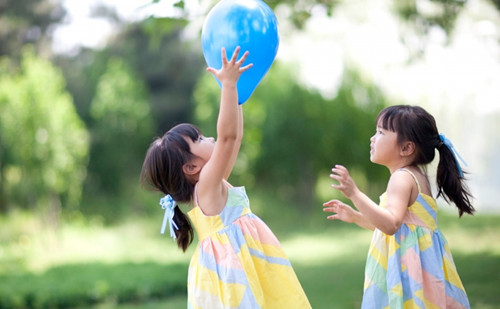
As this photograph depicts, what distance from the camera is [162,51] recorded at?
59.2 ft

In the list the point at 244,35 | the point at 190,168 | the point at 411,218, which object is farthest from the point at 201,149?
the point at 411,218

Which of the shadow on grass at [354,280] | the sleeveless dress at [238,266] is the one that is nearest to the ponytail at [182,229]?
the sleeveless dress at [238,266]

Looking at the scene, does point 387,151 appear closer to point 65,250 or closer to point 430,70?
point 65,250

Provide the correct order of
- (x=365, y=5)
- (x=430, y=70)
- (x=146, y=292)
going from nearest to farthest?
(x=146, y=292) < (x=365, y=5) < (x=430, y=70)

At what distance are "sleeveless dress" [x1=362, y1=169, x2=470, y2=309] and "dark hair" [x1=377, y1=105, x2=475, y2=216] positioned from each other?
0.46 ft

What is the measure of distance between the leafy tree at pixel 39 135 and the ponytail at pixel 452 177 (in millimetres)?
7311

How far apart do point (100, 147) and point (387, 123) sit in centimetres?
1117

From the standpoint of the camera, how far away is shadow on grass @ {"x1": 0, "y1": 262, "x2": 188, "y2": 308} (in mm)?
5882

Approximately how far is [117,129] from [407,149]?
10.6 m

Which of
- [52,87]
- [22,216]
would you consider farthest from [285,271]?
[22,216]

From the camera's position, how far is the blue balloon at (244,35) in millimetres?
2240

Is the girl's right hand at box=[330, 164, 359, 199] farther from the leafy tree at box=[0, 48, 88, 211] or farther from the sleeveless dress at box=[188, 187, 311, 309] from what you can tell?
the leafy tree at box=[0, 48, 88, 211]

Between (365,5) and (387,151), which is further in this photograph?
(365,5)

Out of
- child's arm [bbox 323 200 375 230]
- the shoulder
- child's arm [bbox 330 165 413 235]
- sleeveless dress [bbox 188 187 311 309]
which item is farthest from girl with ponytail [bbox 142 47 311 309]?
the shoulder
